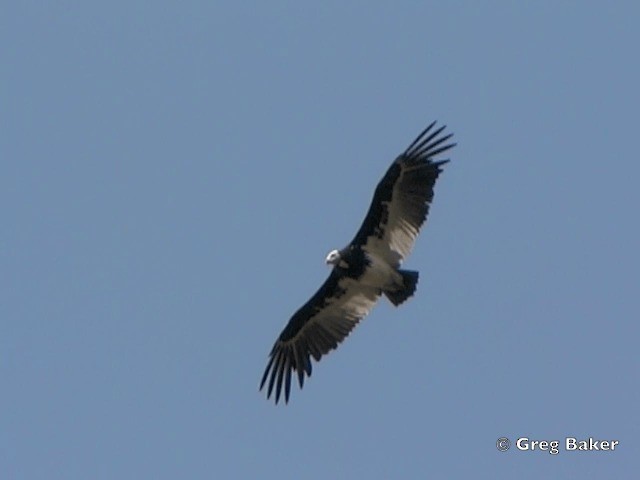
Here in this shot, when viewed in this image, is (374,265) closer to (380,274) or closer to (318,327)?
(380,274)

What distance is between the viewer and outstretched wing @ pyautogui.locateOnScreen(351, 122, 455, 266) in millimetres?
25125

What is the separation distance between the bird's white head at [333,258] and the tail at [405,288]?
3.98ft

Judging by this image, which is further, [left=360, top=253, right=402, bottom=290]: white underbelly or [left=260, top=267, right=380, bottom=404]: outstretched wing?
[left=260, top=267, right=380, bottom=404]: outstretched wing

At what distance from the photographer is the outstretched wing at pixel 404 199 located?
25125mm

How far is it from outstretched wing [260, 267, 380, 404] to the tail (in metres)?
0.87

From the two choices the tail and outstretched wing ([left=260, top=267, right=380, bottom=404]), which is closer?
the tail

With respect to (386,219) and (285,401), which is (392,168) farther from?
(285,401)

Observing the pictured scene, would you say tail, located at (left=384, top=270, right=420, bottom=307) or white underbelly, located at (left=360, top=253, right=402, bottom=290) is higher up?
white underbelly, located at (left=360, top=253, right=402, bottom=290)

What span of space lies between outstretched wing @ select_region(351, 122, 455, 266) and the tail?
1.04 ft

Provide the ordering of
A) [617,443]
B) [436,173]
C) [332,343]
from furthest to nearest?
[332,343], [436,173], [617,443]

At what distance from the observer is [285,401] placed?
26.6 m

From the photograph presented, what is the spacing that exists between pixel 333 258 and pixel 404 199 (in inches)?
70.8

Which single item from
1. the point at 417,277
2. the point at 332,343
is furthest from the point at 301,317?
the point at 417,277

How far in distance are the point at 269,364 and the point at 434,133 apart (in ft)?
18.2
